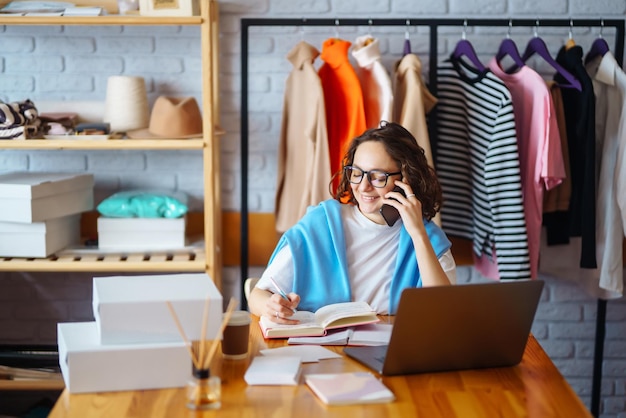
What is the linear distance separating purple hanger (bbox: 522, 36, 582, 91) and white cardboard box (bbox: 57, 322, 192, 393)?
191cm

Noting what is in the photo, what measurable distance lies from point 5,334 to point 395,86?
1.80 meters

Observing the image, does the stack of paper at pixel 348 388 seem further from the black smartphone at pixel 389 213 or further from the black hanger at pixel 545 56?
the black hanger at pixel 545 56

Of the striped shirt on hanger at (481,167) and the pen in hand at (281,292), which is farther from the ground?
the striped shirt on hanger at (481,167)

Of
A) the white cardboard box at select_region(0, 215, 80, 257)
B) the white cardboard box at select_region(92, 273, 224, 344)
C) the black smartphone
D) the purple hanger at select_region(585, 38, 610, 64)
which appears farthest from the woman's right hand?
the purple hanger at select_region(585, 38, 610, 64)

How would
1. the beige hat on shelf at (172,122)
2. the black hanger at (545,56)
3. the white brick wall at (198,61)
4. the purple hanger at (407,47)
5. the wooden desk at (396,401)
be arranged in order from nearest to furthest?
the wooden desk at (396,401) → the beige hat on shelf at (172,122) → the black hanger at (545,56) → the purple hanger at (407,47) → the white brick wall at (198,61)

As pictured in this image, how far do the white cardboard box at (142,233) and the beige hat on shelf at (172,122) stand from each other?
0.30 meters

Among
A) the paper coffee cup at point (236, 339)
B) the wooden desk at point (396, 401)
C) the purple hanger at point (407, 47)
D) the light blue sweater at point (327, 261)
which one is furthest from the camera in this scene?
the purple hanger at point (407, 47)

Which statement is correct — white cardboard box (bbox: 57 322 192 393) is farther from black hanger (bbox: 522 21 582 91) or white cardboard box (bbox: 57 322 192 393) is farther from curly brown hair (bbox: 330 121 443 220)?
black hanger (bbox: 522 21 582 91)

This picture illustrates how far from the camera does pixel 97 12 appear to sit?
283 cm

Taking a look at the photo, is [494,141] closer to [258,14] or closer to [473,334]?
[258,14]

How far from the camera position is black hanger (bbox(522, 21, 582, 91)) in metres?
2.94

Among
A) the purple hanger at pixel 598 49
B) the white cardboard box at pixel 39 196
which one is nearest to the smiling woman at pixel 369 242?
the white cardboard box at pixel 39 196

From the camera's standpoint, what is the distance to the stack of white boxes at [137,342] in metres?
1.55

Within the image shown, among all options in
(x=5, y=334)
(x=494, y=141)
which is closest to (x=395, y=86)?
(x=494, y=141)
